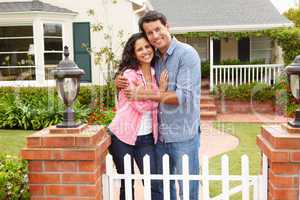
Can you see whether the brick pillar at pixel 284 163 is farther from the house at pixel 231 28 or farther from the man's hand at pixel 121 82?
the house at pixel 231 28

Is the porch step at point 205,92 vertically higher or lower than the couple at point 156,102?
lower

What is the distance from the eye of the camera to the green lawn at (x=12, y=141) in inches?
295

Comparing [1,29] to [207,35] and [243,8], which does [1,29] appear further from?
[243,8]

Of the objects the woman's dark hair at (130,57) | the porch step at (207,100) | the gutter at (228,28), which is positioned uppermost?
the gutter at (228,28)

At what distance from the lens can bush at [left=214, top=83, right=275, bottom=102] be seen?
13.2 m

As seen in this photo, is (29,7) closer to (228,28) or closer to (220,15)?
(228,28)

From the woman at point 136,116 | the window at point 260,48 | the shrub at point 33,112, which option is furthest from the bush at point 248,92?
the woman at point 136,116

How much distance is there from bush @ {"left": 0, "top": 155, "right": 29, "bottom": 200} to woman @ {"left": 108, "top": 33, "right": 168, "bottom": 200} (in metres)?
0.78

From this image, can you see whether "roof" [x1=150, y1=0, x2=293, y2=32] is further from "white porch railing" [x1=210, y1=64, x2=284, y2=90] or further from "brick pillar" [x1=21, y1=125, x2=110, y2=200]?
"brick pillar" [x1=21, y1=125, x2=110, y2=200]

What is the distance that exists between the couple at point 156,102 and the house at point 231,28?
10.1 metres

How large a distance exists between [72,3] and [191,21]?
498 cm

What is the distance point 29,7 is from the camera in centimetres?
1252

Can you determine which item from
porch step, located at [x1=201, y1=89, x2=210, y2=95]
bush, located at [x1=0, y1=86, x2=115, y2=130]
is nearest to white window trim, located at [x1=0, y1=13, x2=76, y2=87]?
bush, located at [x1=0, y1=86, x2=115, y2=130]

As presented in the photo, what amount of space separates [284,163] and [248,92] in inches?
414
